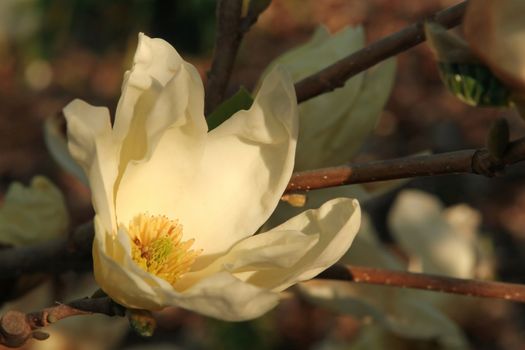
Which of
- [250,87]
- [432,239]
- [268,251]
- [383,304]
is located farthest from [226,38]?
[250,87]

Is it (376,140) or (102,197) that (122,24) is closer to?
(376,140)

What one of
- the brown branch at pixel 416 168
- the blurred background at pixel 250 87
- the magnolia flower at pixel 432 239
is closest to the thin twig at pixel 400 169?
the brown branch at pixel 416 168

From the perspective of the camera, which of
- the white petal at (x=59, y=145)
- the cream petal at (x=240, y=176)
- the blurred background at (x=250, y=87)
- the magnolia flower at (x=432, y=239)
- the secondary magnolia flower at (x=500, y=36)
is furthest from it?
the blurred background at (x=250, y=87)

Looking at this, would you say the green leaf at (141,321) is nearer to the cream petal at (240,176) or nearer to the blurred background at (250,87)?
the cream petal at (240,176)

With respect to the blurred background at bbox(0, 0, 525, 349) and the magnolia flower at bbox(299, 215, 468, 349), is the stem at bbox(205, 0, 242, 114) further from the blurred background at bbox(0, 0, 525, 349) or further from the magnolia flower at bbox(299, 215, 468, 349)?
the blurred background at bbox(0, 0, 525, 349)

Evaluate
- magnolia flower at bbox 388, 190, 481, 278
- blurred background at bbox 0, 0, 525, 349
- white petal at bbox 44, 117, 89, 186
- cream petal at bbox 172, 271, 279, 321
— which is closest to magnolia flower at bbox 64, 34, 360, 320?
cream petal at bbox 172, 271, 279, 321

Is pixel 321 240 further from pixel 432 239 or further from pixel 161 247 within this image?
pixel 432 239
